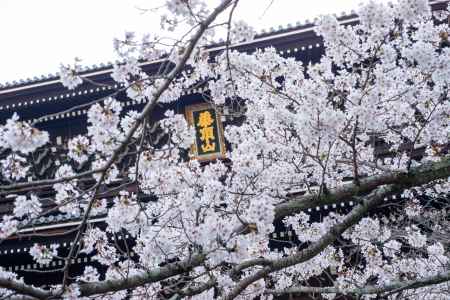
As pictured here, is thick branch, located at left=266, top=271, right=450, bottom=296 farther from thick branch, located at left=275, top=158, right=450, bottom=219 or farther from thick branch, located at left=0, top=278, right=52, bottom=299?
thick branch, located at left=0, top=278, right=52, bottom=299

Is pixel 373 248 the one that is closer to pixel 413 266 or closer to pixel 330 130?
pixel 413 266

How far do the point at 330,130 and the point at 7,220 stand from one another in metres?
3.04

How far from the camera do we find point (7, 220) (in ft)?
14.2

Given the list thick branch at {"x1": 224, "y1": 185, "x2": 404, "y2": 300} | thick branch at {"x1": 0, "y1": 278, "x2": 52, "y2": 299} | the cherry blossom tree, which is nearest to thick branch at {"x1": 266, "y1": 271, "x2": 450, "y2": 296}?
the cherry blossom tree

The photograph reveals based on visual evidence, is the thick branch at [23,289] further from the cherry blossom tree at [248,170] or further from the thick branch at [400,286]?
the thick branch at [400,286]

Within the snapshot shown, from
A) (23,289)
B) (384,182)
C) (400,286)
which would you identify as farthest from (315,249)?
(23,289)

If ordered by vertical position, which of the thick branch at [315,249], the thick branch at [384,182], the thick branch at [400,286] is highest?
the thick branch at [384,182]

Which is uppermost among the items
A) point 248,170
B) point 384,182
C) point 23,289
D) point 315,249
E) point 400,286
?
point 248,170

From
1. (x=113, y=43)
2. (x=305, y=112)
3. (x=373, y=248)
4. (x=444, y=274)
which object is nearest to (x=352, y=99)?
(x=305, y=112)

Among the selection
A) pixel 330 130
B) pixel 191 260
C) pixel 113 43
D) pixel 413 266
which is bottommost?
pixel 413 266

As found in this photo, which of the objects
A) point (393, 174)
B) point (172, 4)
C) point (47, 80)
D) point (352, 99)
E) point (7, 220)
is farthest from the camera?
point (47, 80)

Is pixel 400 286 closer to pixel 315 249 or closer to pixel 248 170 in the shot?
pixel 315 249

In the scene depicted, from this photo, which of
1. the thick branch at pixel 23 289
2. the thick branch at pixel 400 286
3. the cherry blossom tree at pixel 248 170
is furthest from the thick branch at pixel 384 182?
the thick branch at pixel 23 289

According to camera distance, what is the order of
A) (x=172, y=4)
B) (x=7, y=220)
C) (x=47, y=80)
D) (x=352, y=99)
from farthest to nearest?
(x=47, y=80), (x=352, y=99), (x=7, y=220), (x=172, y=4)
